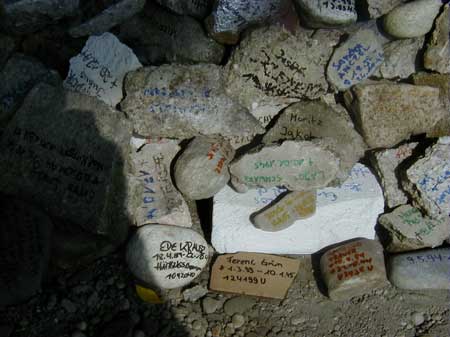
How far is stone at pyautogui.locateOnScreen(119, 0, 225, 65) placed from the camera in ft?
8.44

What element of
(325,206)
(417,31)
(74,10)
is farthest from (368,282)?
(74,10)

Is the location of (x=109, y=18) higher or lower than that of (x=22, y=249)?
higher

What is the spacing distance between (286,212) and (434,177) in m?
0.65

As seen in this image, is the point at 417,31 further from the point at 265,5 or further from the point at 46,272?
the point at 46,272

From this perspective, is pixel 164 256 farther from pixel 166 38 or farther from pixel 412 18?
pixel 412 18

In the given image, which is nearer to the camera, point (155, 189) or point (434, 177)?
point (434, 177)

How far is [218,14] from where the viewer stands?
8.14ft

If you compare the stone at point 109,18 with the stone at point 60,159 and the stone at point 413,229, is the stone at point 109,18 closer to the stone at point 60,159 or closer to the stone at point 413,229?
the stone at point 60,159

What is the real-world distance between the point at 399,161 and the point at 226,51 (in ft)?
3.07

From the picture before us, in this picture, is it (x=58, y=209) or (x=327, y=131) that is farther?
(x=327, y=131)

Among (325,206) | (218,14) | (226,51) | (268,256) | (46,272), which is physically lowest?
(46,272)

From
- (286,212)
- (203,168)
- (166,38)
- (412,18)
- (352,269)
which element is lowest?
(352,269)

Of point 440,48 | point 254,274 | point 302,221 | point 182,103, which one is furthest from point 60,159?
point 440,48

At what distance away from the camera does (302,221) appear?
2.54 meters
